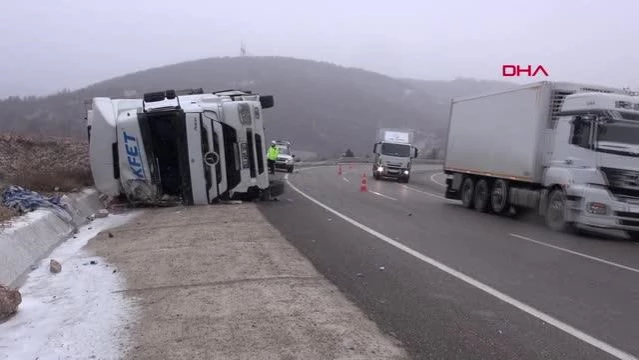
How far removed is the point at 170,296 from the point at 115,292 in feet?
2.13

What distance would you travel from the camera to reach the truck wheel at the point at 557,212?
14.7 meters

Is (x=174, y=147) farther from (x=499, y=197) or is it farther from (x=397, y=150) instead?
(x=397, y=150)

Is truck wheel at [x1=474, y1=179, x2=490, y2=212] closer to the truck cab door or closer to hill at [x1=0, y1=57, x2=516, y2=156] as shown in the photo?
the truck cab door

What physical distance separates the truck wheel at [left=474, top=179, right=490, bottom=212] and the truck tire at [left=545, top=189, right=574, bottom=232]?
3.30 metres

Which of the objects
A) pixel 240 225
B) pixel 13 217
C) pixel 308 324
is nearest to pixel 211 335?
pixel 308 324

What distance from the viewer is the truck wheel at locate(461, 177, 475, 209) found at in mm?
19953

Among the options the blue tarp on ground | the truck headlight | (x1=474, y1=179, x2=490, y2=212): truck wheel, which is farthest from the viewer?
(x1=474, y1=179, x2=490, y2=212): truck wheel

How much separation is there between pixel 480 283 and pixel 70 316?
465cm

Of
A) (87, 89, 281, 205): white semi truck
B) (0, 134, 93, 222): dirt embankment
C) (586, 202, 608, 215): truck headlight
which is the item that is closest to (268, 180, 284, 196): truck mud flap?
(87, 89, 281, 205): white semi truck

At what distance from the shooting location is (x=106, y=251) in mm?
9430

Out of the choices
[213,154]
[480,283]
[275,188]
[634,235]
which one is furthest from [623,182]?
[213,154]

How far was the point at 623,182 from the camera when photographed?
45.0 feet

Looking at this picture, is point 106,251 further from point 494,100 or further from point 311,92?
point 311,92

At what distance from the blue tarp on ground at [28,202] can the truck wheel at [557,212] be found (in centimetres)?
1038
